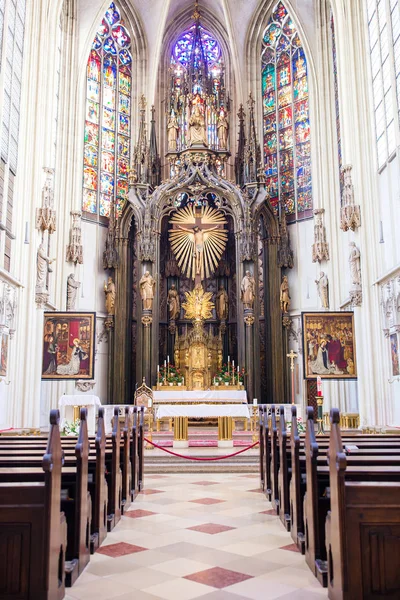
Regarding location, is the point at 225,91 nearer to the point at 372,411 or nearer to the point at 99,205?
the point at 99,205

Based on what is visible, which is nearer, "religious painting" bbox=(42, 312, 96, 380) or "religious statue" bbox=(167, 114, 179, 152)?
"religious painting" bbox=(42, 312, 96, 380)

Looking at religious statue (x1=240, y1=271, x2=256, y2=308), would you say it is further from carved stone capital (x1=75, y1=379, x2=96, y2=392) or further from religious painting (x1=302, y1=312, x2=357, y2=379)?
carved stone capital (x1=75, y1=379, x2=96, y2=392)

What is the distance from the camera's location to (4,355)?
48.0ft

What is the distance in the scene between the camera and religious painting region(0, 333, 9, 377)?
1439 cm

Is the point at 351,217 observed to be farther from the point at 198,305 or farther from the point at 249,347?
the point at 198,305

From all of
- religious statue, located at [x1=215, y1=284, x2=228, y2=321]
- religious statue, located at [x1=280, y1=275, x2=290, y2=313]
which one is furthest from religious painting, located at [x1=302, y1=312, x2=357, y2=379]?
religious statue, located at [x1=215, y1=284, x2=228, y2=321]

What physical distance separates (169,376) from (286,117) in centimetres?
1258

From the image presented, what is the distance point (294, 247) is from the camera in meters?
23.2

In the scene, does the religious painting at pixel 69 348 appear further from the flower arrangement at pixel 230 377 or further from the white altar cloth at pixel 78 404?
the flower arrangement at pixel 230 377

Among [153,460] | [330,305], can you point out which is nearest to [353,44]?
[330,305]

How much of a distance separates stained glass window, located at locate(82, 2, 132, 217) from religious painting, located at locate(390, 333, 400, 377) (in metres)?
13.3

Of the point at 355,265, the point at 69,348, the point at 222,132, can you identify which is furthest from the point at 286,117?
the point at 69,348

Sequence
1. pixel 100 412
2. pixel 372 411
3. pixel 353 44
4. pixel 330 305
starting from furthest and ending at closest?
pixel 330 305, pixel 353 44, pixel 372 411, pixel 100 412

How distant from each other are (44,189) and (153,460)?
9.37m
